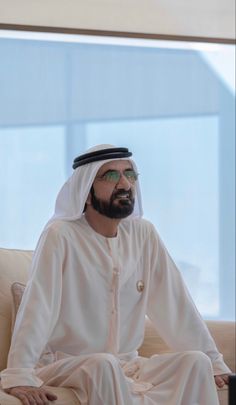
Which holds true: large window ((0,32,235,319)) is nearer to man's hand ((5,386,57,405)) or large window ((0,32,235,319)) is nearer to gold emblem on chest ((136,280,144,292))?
gold emblem on chest ((136,280,144,292))

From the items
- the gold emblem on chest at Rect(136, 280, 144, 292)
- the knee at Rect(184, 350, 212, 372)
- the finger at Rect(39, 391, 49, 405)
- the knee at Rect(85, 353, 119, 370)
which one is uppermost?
the gold emblem on chest at Rect(136, 280, 144, 292)

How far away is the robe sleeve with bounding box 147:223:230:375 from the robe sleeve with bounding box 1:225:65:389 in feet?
1.79

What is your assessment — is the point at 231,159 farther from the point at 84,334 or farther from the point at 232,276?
the point at 84,334

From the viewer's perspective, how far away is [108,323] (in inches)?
165

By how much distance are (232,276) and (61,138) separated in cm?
139

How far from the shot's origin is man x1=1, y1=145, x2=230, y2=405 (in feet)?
12.5

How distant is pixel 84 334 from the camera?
13.5 feet

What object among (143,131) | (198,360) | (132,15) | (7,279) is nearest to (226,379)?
(198,360)

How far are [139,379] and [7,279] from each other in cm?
89

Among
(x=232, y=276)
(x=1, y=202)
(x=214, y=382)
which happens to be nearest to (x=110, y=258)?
(x=214, y=382)

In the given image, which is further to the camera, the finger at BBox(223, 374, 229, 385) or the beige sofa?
the beige sofa

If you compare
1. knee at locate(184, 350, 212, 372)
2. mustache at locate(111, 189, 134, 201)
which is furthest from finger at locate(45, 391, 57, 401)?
mustache at locate(111, 189, 134, 201)

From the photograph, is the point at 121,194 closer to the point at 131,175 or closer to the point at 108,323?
the point at 131,175

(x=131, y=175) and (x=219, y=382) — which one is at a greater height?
(x=131, y=175)
